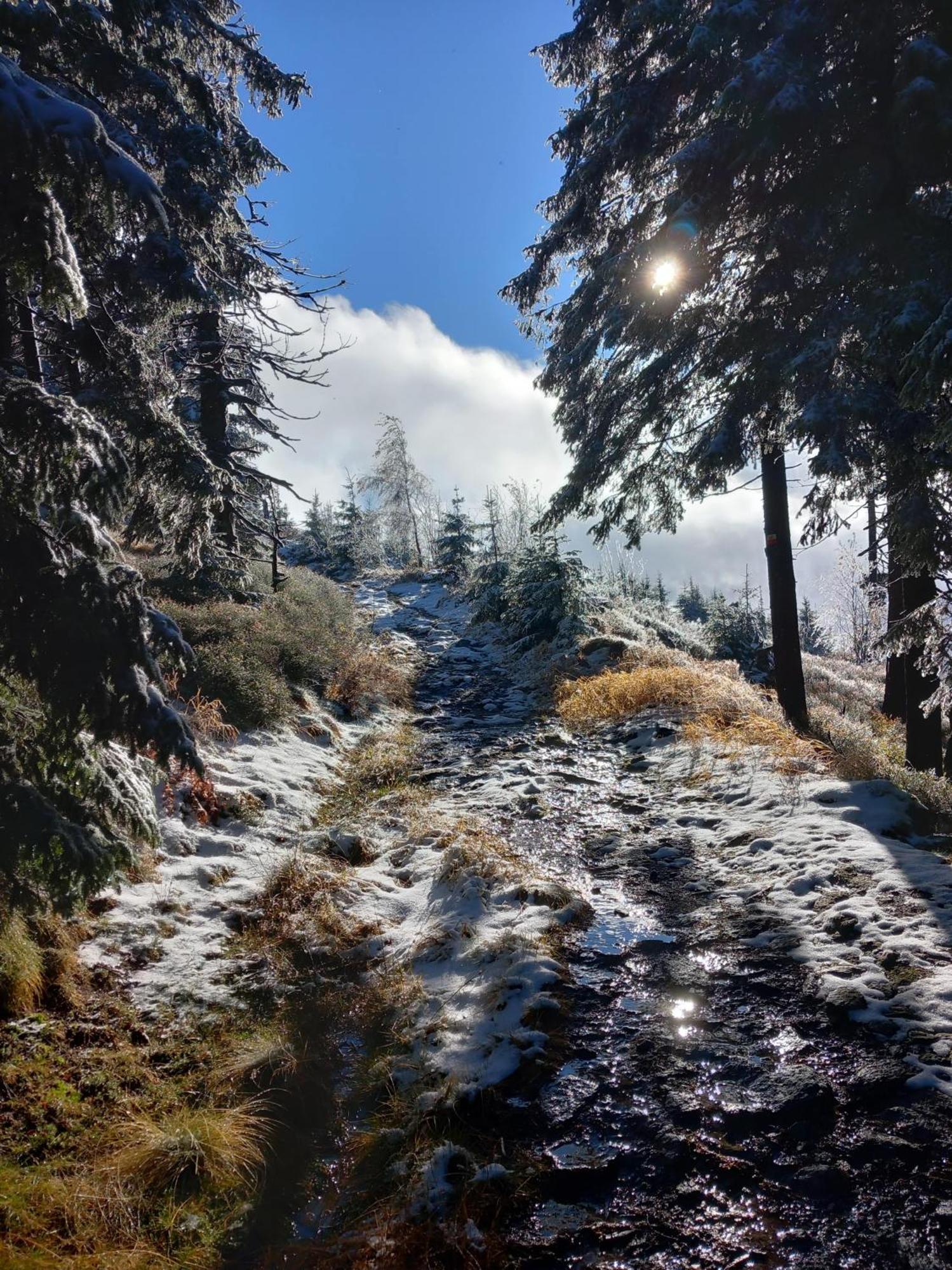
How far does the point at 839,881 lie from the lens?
470 cm

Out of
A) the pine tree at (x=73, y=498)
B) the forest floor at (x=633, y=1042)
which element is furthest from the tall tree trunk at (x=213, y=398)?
the forest floor at (x=633, y=1042)

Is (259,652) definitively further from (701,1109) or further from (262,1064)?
(701,1109)

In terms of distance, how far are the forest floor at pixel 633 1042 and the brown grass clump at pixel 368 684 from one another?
455 cm

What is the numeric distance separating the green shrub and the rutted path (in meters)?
4.87

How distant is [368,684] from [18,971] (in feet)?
29.7

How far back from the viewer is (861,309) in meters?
5.77

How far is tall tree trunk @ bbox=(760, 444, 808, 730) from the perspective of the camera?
9.45 meters

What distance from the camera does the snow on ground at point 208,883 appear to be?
4.05 metres

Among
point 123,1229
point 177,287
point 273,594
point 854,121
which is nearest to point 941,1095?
point 123,1229

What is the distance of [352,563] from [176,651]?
34.2 meters

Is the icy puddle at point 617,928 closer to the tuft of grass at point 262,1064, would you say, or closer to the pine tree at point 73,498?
the tuft of grass at point 262,1064

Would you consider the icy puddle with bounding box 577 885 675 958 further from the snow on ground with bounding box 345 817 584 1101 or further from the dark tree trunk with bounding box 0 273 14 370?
the dark tree trunk with bounding box 0 273 14 370

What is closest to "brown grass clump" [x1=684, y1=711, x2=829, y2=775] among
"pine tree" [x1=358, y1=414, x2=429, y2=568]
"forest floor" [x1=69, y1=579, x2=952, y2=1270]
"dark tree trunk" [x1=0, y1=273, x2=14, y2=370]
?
"forest floor" [x1=69, y1=579, x2=952, y2=1270]

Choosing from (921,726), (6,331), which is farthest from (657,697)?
(6,331)
